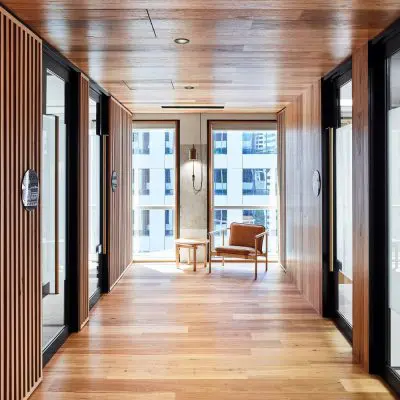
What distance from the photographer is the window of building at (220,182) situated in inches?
328

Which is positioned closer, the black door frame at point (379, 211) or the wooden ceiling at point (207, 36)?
the wooden ceiling at point (207, 36)

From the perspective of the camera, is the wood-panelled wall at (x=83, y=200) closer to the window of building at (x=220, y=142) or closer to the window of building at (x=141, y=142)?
the window of building at (x=141, y=142)

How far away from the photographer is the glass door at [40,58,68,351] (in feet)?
12.5

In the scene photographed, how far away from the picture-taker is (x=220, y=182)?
8344 mm

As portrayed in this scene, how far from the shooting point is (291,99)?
653 centimetres

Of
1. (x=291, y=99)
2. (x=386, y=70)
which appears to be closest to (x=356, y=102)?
(x=386, y=70)

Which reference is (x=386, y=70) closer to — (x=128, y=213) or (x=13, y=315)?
(x=13, y=315)

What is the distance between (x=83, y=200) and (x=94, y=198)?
118 cm

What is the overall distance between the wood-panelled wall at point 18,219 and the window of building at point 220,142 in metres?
5.04

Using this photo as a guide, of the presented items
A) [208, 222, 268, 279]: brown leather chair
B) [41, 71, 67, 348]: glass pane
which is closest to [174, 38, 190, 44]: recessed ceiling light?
[41, 71, 67, 348]: glass pane

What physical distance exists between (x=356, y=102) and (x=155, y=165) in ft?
16.0

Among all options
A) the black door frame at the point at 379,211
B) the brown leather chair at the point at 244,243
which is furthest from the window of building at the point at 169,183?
the black door frame at the point at 379,211

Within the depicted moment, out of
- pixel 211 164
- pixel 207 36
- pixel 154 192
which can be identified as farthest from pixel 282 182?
pixel 207 36

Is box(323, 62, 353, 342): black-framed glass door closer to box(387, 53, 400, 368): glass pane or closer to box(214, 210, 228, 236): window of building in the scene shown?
box(387, 53, 400, 368): glass pane
